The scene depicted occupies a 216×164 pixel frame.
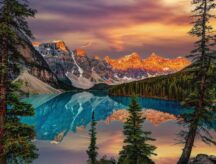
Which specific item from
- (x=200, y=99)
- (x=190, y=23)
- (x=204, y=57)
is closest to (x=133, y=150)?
(x=200, y=99)

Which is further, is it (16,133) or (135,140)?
(135,140)

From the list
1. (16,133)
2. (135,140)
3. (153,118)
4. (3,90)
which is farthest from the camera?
(153,118)

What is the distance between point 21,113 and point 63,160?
39009 millimetres

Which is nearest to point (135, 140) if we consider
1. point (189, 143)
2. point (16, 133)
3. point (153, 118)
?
point (189, 143)

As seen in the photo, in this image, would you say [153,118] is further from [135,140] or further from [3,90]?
[3,90]

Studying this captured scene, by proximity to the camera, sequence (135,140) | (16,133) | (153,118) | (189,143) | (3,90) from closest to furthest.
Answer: (3,90), (16,133), (135,140), (189,143), (153,118)

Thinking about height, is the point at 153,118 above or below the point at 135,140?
below

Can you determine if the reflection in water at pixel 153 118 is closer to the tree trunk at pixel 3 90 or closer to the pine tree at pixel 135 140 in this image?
the pine tree at pixel 135 140

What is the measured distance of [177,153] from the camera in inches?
2398

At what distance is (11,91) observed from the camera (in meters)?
21.8

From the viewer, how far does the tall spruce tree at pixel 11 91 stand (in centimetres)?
2098

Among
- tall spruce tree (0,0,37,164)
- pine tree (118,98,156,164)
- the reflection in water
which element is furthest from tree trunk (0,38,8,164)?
the reflection in water

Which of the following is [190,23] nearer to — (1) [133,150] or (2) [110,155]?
(1) [133,150]

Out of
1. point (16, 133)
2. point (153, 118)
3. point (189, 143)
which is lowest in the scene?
point (153, 118)
